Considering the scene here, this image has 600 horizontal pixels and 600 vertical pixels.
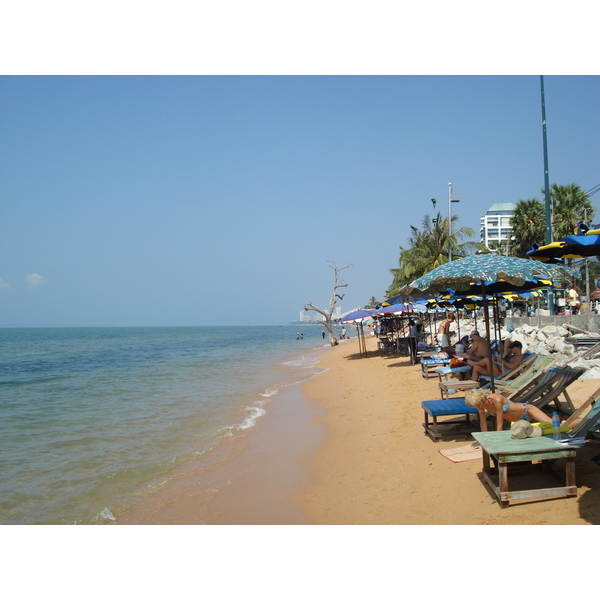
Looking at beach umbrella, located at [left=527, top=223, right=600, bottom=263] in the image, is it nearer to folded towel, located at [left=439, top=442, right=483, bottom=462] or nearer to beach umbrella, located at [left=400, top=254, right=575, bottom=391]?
beach umbrella, located at [left=400, top=254, right=575, bottom=391]

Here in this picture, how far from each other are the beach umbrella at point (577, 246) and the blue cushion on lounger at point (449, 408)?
2.28 meters

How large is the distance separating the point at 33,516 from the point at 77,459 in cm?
240

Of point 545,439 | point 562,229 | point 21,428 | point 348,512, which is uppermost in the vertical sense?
point 562,229

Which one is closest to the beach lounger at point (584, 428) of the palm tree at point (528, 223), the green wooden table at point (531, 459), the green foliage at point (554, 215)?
the green wooden table at point (531, 459)

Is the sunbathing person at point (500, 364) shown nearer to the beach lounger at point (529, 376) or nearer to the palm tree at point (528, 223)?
the beach lounger at point (529, 376)

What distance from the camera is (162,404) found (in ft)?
42.3

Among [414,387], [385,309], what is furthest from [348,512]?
[385,309]

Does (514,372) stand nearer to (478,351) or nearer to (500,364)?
(500,364)

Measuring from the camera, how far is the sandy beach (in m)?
3.79

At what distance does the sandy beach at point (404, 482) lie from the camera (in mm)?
3789

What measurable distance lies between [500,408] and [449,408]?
103 cm

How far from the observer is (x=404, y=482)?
5.04 m

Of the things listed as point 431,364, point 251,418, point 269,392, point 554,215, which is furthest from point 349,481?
point 554,215
